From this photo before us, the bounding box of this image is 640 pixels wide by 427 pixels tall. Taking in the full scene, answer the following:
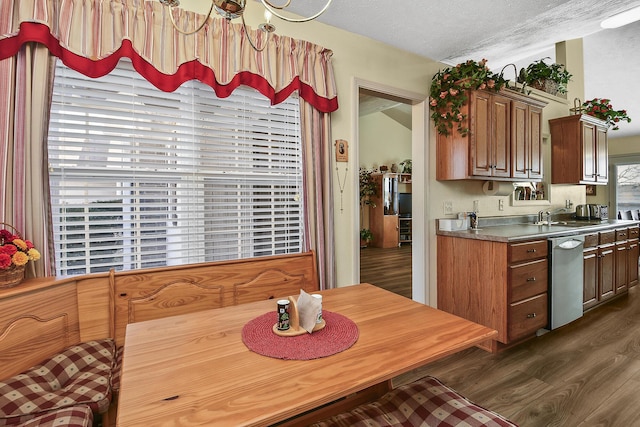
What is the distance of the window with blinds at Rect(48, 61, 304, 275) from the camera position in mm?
1774

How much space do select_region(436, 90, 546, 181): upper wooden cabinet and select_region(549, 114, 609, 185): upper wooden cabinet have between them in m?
0.80

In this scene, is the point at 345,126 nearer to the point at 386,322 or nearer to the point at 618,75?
the point at 386,322

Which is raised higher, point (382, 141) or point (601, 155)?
point (382, 141)

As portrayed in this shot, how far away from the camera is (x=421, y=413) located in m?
1.15

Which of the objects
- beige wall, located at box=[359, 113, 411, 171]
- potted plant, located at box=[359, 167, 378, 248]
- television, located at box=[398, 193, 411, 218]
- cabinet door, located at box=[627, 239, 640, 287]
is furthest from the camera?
television, located at box=[398, 193, 411, 218]

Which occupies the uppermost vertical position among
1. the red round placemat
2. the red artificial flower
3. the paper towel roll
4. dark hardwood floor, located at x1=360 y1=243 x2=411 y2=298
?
the paper towel roll

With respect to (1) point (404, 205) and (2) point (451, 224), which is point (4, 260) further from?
(1) point (404, 205)

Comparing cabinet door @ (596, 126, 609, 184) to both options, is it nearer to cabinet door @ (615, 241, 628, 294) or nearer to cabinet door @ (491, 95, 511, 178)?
cabinet door @ (615, 241, 628, 294)

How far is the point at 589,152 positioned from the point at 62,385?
17.3ft

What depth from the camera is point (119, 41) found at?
1761mm

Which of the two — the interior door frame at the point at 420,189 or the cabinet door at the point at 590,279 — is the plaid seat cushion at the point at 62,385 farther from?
the cabinet door at the point at 590,279

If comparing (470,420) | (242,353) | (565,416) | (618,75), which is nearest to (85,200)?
(242,353)

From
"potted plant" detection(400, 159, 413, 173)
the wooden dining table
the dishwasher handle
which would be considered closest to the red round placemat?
the wooden dining table

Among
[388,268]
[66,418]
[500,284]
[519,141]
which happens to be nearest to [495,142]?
[519,141]
